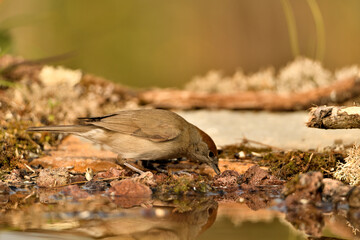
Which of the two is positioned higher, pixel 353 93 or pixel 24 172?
pixel 353 93

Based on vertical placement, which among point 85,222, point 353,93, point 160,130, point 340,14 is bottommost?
point 85,222

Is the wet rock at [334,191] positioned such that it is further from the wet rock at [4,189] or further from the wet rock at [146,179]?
the wet rock at [4,189]

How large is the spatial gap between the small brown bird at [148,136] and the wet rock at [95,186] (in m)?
0.63

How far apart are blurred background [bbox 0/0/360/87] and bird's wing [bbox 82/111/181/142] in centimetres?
588

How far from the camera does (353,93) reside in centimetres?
805

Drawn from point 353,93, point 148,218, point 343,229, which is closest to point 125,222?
point 148,218

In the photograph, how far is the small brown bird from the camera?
5301 millimetres

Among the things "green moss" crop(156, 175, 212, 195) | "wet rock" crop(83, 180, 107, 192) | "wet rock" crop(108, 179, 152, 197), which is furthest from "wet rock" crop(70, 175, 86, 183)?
"green moss" crop(156, 175, 212, 195)

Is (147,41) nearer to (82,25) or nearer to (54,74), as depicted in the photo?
(82,25)

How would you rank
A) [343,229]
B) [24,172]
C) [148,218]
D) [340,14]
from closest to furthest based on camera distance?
[343,229] < [148,218] < [24,172] < [340,14]

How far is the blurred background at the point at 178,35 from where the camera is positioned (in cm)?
1161

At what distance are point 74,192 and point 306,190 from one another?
80.4 inches

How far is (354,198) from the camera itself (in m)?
3.94

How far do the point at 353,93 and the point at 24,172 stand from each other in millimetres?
5363
